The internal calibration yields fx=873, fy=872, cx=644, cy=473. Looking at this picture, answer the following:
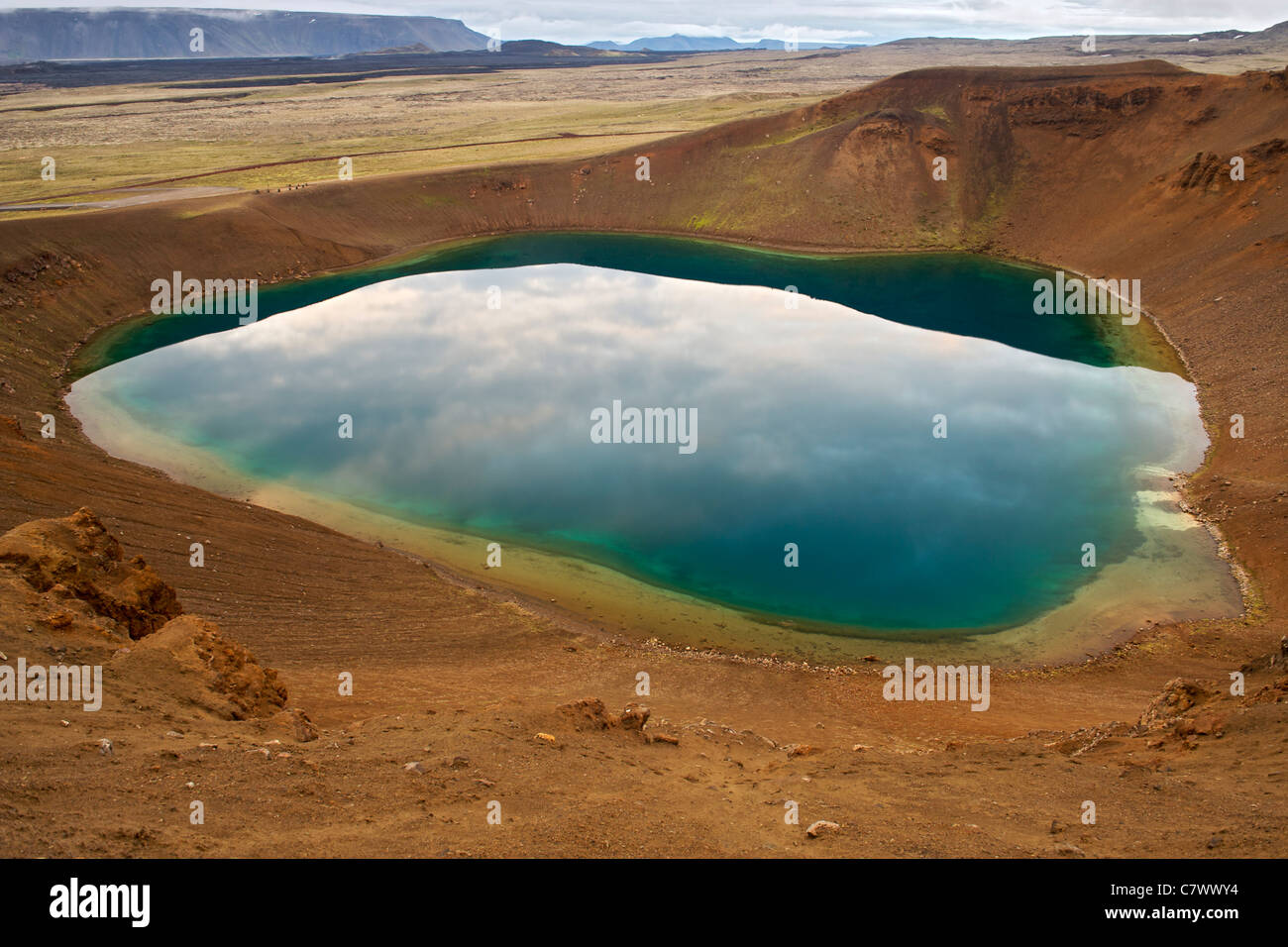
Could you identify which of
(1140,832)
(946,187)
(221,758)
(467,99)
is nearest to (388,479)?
(221,758)

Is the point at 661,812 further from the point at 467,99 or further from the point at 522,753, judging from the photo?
the point at 467,99

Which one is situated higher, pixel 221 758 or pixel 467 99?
pixel 467 99

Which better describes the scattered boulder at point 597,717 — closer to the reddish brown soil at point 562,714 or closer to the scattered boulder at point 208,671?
the reddish brown soil at point 562,714

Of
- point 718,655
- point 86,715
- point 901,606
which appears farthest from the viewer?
point 901,606

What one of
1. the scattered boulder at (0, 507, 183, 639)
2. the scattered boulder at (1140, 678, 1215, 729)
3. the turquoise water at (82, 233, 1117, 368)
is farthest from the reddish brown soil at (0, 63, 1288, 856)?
the turquoise water at (82, 233, 1117, 368)

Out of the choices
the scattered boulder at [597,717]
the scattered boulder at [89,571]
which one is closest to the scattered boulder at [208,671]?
the scattered boulder at [89,571]

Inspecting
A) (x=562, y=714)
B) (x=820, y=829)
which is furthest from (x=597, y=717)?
(x=820, y=829)

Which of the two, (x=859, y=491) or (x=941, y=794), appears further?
(x=859, y=491)

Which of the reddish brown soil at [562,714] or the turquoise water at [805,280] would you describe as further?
the turquoise water at [805,280]

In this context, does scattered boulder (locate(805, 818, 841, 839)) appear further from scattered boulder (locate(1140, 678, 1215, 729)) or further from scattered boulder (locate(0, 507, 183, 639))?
scattered boulder (locate(0, 507, 183, 639))

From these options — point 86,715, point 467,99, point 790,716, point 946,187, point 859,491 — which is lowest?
point 790,716

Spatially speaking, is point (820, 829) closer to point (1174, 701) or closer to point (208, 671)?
point (1174, 701)
